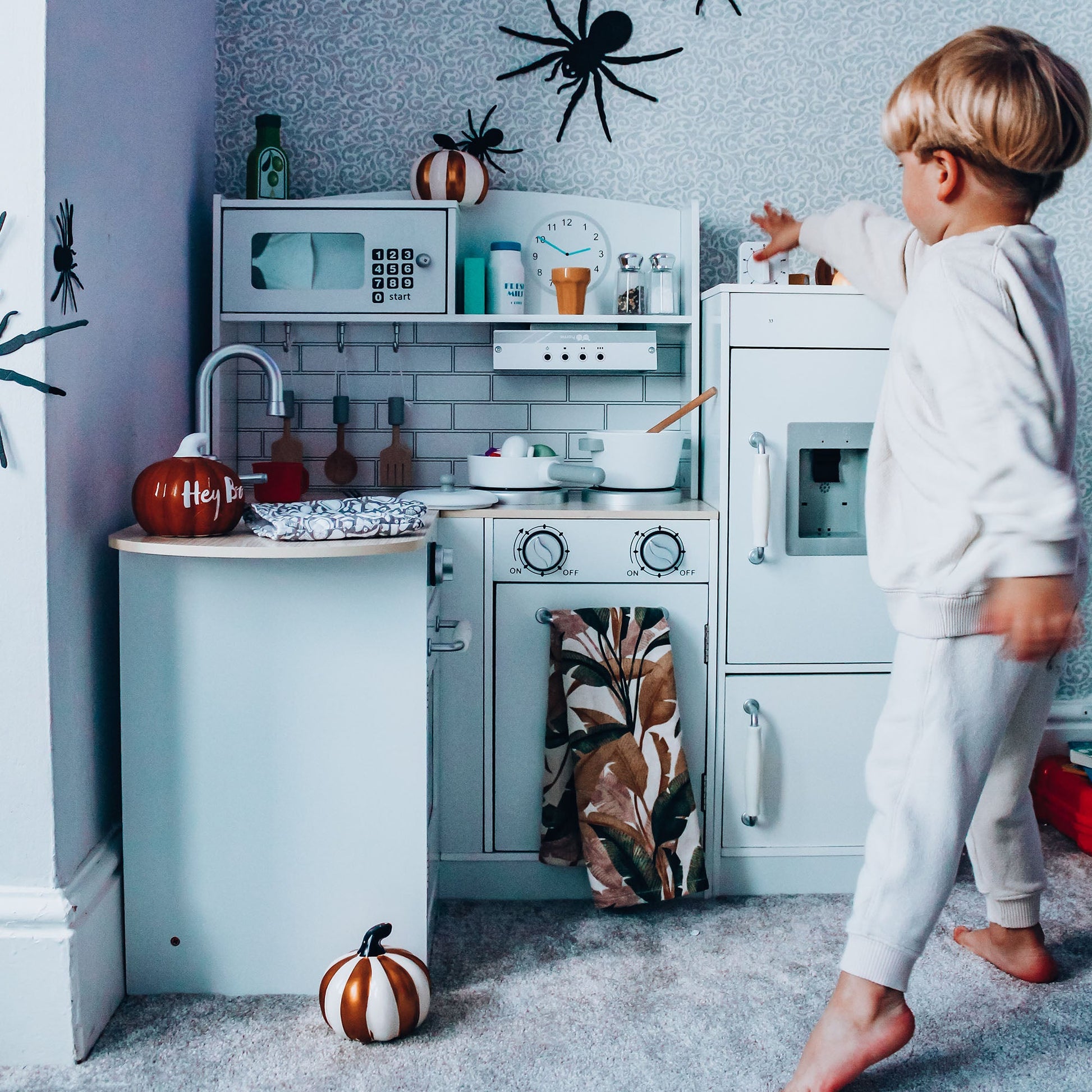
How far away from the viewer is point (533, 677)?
2.19 meters

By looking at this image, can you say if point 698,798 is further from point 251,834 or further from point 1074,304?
point 1074,304

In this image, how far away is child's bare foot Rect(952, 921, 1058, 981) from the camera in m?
1.83

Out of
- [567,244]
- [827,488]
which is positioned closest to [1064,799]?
[827,488]

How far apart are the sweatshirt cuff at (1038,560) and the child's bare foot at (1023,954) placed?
853mm

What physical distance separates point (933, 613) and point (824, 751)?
86cm

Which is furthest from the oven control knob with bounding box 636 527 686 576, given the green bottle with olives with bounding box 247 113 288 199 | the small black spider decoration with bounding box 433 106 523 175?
the green bottle with olives with bounding box 247 113 288 199

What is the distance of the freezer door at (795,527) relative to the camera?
2.17 m

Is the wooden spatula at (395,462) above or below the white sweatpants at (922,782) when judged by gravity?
above

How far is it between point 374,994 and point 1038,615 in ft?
3.67

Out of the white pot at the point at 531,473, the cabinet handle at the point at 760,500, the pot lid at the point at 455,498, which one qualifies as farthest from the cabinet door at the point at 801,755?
the pot lid at the point at 455,498

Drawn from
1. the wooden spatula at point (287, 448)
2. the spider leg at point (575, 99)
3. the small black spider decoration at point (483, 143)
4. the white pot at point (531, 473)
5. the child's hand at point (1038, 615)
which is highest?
the spider leg at point (575, 99)

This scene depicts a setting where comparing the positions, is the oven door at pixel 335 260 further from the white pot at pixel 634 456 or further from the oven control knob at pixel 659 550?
the oven control knob at pixel 659 550

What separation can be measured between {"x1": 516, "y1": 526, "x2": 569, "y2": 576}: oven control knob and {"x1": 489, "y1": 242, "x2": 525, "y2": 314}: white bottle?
2.05ft

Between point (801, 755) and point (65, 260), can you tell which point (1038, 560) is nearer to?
point (801, 755)
